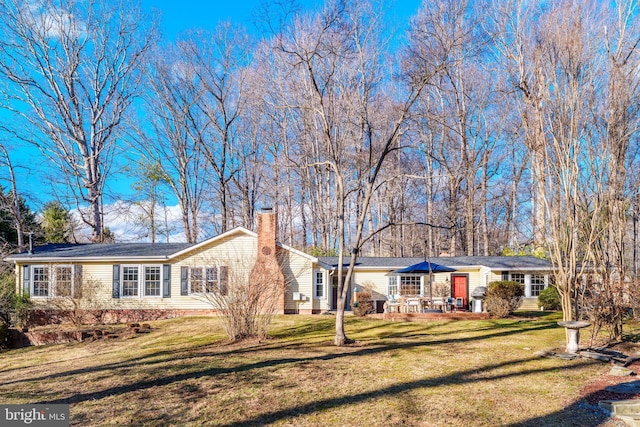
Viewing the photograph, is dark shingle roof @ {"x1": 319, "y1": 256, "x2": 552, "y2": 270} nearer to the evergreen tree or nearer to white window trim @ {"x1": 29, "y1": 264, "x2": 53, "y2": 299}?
white window trim @ {"x1": 29, "y1": 264, "x2": 53, "y2": 299}

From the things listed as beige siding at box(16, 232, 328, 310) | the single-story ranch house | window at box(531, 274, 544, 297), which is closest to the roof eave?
the single-story ranch house

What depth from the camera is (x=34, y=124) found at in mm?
25688

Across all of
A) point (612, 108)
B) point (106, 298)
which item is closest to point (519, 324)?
point (612, 108)

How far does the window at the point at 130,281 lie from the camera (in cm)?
1862

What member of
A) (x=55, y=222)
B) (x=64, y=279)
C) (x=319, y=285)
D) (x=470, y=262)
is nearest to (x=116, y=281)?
(x=64, y=279)

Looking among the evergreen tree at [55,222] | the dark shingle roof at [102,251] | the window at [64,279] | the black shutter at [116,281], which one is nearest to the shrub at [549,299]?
the dark shingle roof at [102,251]

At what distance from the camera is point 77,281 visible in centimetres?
1784

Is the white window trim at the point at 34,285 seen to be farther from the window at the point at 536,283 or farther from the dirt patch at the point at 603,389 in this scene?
the window at the point at 536,283

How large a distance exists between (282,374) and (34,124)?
24493mm

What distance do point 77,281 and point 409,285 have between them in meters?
13.7

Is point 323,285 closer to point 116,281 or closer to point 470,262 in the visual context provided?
point 470,262

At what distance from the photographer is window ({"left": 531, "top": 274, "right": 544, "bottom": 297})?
69.1ft

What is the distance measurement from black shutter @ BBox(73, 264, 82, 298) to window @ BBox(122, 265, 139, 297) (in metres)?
1.59

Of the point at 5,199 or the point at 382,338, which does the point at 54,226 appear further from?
the point at 382,338
